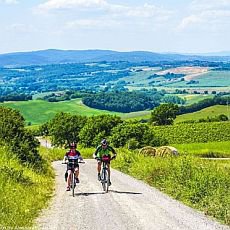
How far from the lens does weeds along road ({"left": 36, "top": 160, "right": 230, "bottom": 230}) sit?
14211 millimetres

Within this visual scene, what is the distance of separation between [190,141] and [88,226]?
89002mm

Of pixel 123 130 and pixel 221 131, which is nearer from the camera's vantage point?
pixel 123 130

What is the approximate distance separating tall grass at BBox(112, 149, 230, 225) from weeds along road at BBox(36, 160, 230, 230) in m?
0.49

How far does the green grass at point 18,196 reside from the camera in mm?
13717

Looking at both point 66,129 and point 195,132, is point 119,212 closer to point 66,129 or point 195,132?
point 195,132

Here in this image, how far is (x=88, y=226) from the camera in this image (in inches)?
551

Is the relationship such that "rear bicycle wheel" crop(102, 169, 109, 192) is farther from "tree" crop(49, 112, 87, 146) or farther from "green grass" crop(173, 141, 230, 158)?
"tree" crop(49, 112, 87, 146)

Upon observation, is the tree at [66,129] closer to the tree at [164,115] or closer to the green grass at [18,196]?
the tree at [164,115]

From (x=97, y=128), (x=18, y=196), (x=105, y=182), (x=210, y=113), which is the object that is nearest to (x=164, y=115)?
(x=210, y=113)

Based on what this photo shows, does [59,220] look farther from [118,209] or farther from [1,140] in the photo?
[1,140]

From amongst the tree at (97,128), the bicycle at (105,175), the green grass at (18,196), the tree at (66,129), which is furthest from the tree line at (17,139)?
the tree at (66,129)

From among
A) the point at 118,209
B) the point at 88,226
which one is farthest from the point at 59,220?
the point at 118,209

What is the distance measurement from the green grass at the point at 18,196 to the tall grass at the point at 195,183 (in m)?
4.76

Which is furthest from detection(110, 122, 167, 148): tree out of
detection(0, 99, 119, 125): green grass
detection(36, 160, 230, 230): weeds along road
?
detection(0, 99, 119, 125): green grass
